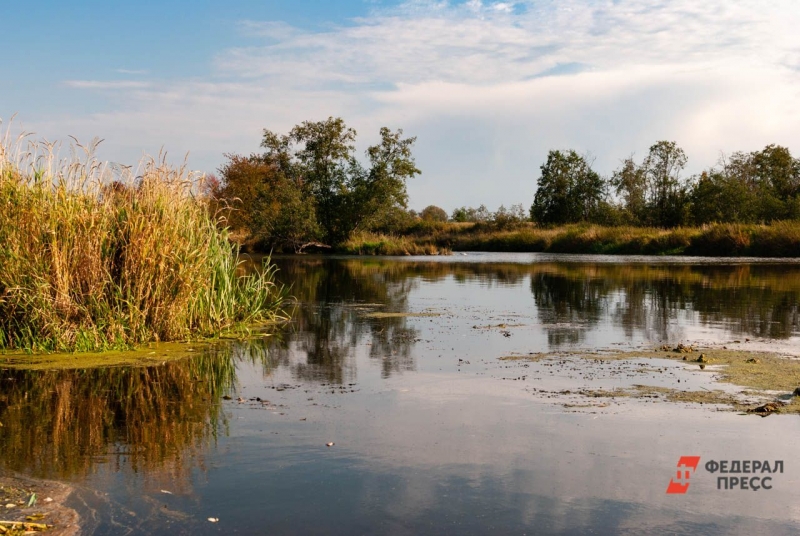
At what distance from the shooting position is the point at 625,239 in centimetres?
5225

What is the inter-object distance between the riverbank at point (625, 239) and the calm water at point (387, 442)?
36.7 m

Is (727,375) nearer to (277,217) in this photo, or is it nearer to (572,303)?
(572,303)

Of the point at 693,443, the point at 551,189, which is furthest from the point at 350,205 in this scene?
the point at 693,443

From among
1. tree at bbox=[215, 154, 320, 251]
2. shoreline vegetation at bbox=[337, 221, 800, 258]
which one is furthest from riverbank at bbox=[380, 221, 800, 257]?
tree at bbox=[215, 154, 320, 251]

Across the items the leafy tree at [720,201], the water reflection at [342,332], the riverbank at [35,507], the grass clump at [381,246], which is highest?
the leafy tree at [720,201]

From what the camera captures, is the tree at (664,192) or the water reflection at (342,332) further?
the tree at (664,192)

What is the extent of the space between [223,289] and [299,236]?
4111 cm

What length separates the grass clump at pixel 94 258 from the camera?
364 inches

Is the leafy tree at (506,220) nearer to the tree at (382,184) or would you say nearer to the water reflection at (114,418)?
the tree at (382,184)

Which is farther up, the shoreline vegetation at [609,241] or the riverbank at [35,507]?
the shoreline vegetation at [609,241]

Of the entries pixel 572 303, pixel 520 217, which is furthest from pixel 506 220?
pixel 572 303

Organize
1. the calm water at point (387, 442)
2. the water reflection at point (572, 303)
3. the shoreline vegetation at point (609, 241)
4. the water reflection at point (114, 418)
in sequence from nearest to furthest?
the calm water at point (387, 442) < the water reflection at point (114, 418) < the water reflection at point (572, 303) < the shoreline vegetation at point (609, 241)

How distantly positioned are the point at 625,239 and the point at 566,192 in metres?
17.8

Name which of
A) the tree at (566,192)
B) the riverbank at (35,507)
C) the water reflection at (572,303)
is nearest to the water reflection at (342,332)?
the water reflection at (572,303)
